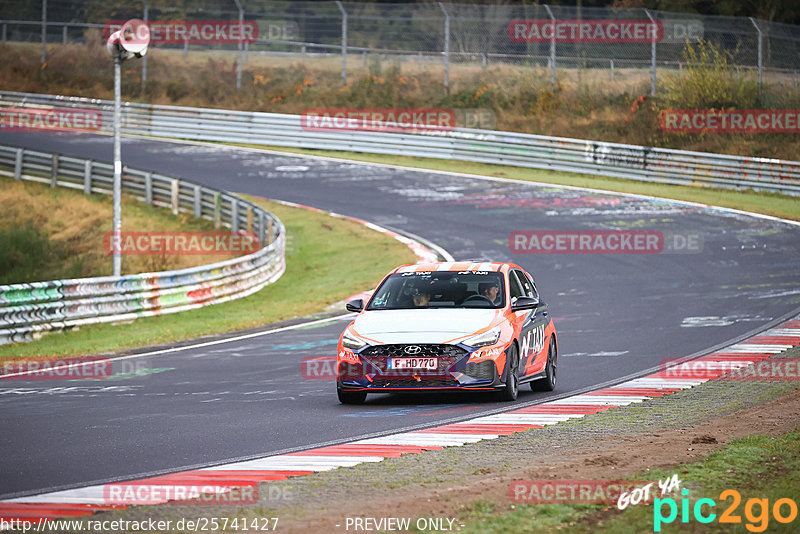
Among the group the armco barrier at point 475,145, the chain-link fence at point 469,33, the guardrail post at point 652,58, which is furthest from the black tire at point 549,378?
the guardrail post at point 652,58

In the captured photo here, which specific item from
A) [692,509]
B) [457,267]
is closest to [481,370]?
[457,267]

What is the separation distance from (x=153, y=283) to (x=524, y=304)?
36.1 feet

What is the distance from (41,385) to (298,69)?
129 feet

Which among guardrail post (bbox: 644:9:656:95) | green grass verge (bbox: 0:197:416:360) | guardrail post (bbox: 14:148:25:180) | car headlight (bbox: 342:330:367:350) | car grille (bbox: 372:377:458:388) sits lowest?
green grass verge (bbox: 0:197:416:360)

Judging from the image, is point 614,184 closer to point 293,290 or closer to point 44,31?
point 293,290

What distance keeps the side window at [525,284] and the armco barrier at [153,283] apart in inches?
348

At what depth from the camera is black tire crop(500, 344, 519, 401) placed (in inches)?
470

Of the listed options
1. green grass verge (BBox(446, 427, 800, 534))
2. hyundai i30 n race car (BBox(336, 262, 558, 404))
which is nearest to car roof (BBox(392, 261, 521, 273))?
hyundai i30 n race car (BBox(336, 262, 558, 404))

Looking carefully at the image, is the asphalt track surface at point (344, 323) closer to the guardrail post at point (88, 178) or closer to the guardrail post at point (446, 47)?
the guardrail post at point (88, 178)

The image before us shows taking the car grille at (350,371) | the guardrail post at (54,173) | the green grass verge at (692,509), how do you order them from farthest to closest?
the guardrail post at (54,173) → the car grille at (350,371) → the green grass verge at (692,509)

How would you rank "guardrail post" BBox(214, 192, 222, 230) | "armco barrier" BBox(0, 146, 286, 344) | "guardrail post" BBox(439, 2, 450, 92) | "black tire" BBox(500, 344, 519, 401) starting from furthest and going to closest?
"guardrail post" BBox(439, 2, 450, 92) → "guardrail post" BBox(214, 192, 222, 230) → "armco barrier" BBox(0, 146, 286, 344) → "black tire" BBox(500, 344, 519, 401)

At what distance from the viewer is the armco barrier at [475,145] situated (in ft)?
119

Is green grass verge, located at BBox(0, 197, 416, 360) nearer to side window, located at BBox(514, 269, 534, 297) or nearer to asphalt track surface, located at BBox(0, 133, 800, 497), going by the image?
asphalt track surface, located at BBox(0, 133, 800, 497)

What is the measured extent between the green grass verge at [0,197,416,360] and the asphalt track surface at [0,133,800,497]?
1.43 meters
